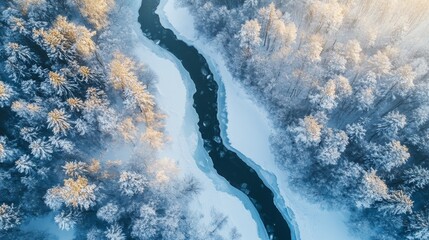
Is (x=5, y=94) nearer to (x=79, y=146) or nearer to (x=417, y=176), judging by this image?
(x=79, y=146)

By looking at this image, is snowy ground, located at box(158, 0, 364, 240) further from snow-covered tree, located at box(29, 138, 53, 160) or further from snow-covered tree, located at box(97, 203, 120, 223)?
snow-covered tree, located at box(29, 138, 53, 160)

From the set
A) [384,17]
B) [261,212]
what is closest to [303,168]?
[261,212]

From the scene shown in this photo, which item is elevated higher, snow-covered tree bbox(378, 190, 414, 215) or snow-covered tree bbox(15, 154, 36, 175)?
snow-covered tree bbox(378, 190, 414, 215)

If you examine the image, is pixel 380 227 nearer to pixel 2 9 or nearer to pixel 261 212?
pixel 261 212

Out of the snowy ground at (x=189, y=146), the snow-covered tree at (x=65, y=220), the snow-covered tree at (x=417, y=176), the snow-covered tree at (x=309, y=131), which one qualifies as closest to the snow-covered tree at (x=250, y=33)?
the snowy ground at (x=189, y=146)

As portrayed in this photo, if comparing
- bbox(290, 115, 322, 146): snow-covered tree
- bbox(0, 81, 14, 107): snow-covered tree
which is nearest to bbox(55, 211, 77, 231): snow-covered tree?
bbox(0, 81, 14, 107): snow-covered tree

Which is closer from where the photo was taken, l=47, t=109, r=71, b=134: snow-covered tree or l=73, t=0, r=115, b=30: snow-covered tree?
l=47, t=109, r=71, b=134: snow-covered tree

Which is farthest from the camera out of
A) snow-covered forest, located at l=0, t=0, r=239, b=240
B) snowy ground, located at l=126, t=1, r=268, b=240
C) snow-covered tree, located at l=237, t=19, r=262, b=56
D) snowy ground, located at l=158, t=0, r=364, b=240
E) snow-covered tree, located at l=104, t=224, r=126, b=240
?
snow-covered tree, located at l=237, t=19, r=262, b=56
